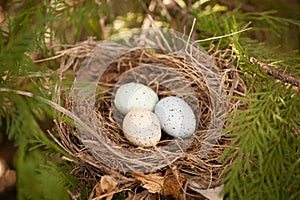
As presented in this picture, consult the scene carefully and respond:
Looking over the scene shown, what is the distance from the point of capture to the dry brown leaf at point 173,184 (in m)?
0.95

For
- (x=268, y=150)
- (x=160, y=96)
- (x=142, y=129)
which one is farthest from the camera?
(x=160, y=96)

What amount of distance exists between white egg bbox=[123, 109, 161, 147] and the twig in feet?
0.82

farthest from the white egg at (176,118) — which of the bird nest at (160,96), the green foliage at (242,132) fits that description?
the green foliage at (242,132)

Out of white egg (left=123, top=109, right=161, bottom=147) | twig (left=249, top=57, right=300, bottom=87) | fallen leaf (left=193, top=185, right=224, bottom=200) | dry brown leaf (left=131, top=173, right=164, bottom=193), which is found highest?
twig (left=249, top=57, right=300, bottom=87)

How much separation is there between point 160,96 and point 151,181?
33cm

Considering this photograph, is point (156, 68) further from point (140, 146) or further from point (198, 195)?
point (198, 195)

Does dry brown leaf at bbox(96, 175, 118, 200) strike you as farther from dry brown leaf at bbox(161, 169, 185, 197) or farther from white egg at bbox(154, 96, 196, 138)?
white egg at bbox(154, 96, 196, 138)

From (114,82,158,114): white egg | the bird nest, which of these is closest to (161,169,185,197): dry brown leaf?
the bird nest

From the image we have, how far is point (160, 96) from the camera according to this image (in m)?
1.23

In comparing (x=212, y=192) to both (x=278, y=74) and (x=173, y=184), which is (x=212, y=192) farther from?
(x=278, y=74)

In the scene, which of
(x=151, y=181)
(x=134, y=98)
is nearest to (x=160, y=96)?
(x=134, y=98)

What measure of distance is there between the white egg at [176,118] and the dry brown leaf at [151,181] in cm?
16

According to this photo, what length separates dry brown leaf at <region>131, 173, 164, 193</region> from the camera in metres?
0.94

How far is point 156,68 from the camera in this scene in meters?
1.22
